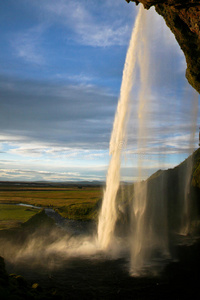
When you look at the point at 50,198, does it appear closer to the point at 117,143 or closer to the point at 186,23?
the point at 117,143

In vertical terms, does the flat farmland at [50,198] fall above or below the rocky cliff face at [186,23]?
below

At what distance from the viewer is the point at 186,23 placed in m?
21.7

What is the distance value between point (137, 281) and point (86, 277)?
3622 millimetres

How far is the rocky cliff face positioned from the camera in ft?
60.1

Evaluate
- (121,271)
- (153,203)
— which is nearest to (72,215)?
(153,203)

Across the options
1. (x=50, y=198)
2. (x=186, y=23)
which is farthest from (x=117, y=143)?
(x=50, y=198)

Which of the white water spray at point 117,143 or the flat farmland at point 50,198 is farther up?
the white water spray at point 117,143

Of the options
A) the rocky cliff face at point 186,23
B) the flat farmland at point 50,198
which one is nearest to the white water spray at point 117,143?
the rocky cliff face at point 186,23

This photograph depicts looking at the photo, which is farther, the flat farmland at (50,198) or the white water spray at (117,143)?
the flat farmland at (50,198)

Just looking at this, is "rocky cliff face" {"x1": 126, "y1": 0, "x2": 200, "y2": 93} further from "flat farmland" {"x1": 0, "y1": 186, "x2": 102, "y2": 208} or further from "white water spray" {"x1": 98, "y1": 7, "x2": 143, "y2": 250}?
"flat farmland" {"x1": 0, "y1": 186, "x2": 102, "y2": 208}

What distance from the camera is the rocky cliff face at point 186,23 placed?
60.1ft

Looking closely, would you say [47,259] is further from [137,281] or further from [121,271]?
[137,281]

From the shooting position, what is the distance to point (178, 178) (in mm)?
45594

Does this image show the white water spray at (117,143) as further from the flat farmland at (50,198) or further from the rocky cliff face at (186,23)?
the flat farmland at (50,198)
